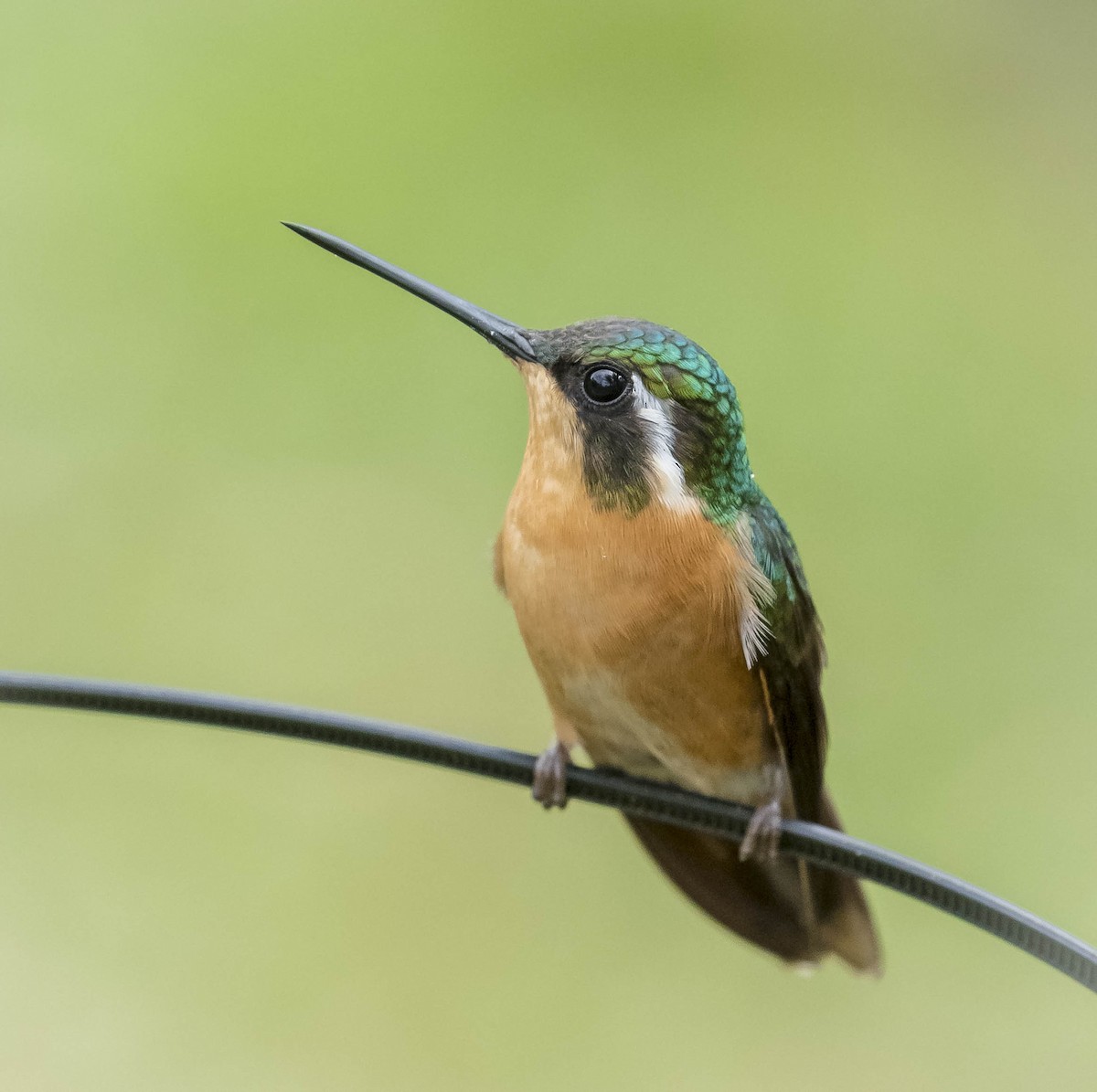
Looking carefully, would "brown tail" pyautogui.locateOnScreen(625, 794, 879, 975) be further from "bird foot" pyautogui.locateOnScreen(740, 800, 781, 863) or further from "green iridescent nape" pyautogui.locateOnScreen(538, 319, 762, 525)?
→ "green iridescent nape" pyautogui.locateOnScreen(538, 319, 762, 525)

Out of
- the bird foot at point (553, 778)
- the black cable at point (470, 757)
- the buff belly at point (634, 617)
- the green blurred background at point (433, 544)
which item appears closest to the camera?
the black cable at point (470, 757)

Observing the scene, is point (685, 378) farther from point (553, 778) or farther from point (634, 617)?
point (553, 778)

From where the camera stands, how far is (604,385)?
2.01m

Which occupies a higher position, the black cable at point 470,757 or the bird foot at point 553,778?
the black cable at point 470,757

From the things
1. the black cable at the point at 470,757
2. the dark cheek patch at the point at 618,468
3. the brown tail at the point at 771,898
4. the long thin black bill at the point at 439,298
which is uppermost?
the long thin black bill at the point at 439,298

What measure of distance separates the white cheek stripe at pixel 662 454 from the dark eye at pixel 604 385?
2cm

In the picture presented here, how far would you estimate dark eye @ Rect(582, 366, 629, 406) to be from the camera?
2012 millimetres

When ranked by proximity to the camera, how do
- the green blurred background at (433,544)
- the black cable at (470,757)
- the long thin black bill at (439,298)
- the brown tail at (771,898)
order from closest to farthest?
the black cable at (470,757) < the long thin black bill at (439,298) < the brown tail at (771,898) < the green blurred background at (433,544)

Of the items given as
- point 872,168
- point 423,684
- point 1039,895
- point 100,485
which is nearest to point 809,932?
point 1039,895

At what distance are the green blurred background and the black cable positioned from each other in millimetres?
2026

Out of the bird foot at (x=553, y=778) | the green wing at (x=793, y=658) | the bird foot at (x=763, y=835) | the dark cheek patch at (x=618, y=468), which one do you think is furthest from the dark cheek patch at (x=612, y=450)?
the bird foot at (x=763, y=835)

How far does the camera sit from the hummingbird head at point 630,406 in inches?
79.0

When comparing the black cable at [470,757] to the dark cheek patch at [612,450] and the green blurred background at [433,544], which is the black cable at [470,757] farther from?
the green blurred background at [433,544]

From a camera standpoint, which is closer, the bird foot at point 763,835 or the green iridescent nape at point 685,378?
the green iridescent nape at point 685,378
